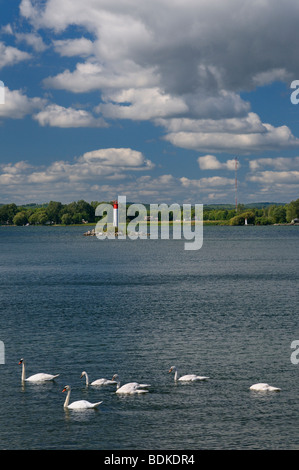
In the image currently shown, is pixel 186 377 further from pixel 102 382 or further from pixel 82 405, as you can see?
pixel 82 405

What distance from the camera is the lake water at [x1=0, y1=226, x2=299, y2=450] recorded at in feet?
91.0

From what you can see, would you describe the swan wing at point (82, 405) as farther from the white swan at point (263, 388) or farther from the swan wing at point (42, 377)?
the white swan at point (263, 388)

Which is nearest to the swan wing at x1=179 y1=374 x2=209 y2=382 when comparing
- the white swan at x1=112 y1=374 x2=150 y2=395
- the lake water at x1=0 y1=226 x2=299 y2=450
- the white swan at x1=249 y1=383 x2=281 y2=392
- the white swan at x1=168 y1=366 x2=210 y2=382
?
the white swan at x1=168 y1=366 x2=210 y2=382

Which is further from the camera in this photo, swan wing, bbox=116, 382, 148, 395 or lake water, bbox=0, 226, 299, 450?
swan wing, bbox=116, 382, 148, 395

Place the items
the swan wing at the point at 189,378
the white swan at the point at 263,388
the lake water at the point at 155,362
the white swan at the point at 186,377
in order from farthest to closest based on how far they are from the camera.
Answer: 1. the swan wing at the point at 189,378
2. the white swan at the point at 186,377
3. the white swan at the point at 263,388
4. the lake water at the point at 155,362

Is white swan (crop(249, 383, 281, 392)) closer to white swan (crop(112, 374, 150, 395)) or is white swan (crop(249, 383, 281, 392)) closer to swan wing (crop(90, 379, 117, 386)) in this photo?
white swan (crop(112, 374, 150, 395))

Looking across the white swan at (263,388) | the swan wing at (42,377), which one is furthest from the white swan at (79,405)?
the white swan at (263,388)

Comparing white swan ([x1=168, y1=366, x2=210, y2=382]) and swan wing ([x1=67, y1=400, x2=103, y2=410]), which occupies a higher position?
white swan ([x1=168, y1=366, x2=210, y2=382])

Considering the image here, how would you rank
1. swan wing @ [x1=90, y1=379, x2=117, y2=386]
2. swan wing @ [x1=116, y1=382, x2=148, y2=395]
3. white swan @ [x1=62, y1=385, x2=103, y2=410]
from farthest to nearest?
swan wing @ [x1=90, y1=379, x2=117, y2=386] → swan wing @ [x1=116, y1=382, x2=148, y2=395] → white swan @ [x1=62, y1=385, x2=103, y2=410]

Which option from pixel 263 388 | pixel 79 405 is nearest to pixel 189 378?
pixel 263 388

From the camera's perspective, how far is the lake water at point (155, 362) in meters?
27.7

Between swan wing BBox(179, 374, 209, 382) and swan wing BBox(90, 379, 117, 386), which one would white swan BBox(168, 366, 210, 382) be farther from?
swan wing BBox(90, 379, 117, 386)

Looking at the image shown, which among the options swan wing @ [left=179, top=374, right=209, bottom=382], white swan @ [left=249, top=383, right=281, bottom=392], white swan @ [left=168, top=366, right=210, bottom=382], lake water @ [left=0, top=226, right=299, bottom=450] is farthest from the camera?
swan wing @ [left=179, top=374, right=209, bottom=382]
